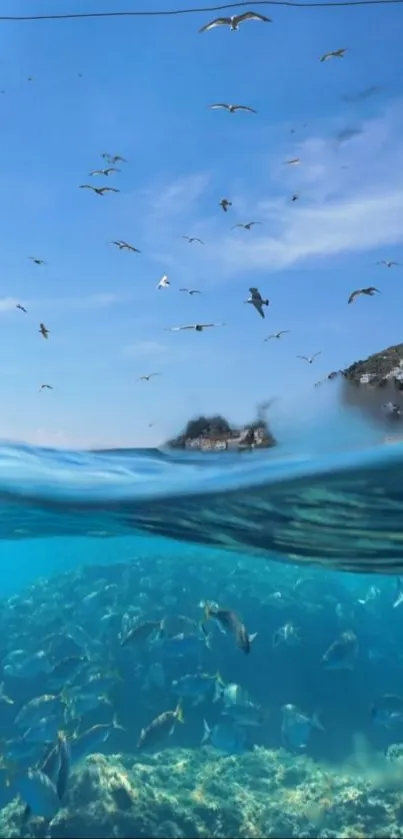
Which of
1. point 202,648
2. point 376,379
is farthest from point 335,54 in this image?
point 202,648

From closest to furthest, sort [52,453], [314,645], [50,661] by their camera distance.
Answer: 1. [52,453]
2. [50,661]
3. [314,645]

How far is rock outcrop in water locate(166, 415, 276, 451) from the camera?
32.2ft

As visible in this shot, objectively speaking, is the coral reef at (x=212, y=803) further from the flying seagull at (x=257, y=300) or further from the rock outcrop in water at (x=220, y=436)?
the flying seagull at (x=257, y=300)

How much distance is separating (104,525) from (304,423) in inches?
377

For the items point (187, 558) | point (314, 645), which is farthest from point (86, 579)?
point (314, 645)

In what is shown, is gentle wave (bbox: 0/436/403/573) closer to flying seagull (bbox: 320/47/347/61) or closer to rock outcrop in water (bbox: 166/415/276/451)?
rock outcrop in water (bbox: 166/415/276/451)

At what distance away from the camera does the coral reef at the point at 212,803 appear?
32.0 ft

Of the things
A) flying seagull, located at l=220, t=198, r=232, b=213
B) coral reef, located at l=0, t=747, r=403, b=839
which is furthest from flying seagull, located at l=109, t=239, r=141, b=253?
coral reef, located at l=0, t=747, r=403, b=839

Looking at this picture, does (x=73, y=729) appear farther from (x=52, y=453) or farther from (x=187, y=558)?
(x=187, y=558)

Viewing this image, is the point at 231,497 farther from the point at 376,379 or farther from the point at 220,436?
the point at 376,379

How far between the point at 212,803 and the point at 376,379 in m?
7.36

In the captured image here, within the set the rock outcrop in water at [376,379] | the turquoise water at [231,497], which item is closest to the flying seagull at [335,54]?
the rock outcrop in water at [376,379]

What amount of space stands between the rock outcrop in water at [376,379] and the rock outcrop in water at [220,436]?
133 cm

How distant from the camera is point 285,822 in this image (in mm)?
11031
